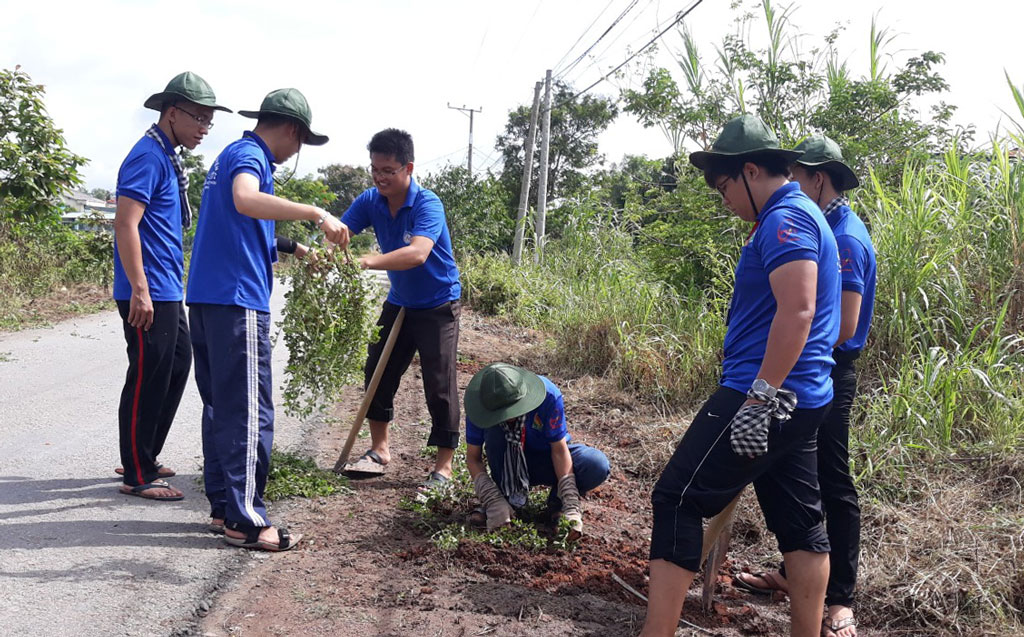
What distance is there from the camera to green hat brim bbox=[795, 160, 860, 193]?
11.7ft

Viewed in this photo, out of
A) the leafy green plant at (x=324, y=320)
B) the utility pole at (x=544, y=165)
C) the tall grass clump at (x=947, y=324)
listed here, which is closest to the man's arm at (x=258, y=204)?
the leafy green plant at (x=324, y=320)

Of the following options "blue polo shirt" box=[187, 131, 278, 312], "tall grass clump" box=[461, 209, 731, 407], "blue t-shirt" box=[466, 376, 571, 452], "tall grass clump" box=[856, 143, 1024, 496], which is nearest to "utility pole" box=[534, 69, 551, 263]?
"tall grass clump" box=[461, 209, 731, 407]

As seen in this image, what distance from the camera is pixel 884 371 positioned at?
5703mm

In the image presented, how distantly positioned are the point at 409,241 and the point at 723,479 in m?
2.60

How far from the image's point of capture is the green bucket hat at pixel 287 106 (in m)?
3.92

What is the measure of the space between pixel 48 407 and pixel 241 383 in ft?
11.8

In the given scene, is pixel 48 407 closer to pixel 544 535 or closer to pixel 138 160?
pixel 138 160

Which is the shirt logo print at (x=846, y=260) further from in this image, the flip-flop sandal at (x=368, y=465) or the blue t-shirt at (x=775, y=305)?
the flip-flop sandal at (x=368, y=465)

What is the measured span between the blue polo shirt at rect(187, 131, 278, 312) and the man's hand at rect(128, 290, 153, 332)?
0.50m

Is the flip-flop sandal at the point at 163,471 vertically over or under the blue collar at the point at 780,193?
under

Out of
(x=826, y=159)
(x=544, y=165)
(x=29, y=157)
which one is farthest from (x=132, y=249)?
(x=544, y=165)

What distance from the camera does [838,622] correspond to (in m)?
3.46

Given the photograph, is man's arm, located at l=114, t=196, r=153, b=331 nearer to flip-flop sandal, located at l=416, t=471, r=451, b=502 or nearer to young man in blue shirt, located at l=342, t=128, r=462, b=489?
young man in blue shirt, located at l=342, t=128, r=462, b=489

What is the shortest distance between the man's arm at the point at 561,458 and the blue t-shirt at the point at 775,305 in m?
1.42
